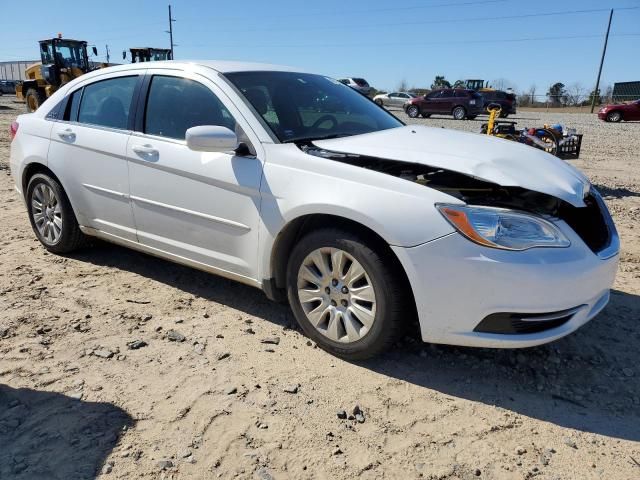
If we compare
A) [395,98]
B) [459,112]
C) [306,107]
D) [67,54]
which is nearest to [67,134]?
[306,107]

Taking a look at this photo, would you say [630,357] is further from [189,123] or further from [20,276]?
[20,276]

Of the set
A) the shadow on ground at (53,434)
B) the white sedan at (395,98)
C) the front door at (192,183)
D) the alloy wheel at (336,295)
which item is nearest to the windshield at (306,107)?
the front door at (192,183)

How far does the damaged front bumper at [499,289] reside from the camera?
101 inches

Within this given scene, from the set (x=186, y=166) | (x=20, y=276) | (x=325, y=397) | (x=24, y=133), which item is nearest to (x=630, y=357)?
(x=325, y=397)

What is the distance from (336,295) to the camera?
10.1ft

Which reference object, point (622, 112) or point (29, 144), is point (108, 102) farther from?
point (622, 112)

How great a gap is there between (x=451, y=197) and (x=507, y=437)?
1.19m

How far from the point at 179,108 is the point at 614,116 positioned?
91.4 ft

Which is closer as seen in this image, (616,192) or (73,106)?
(73,106)

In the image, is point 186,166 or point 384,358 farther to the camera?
point 186,166

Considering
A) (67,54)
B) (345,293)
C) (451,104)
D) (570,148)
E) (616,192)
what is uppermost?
(67,54)

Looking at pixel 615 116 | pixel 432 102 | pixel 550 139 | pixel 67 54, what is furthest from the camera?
pixel 432 102

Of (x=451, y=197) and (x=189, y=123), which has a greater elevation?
(x=189, y=123)

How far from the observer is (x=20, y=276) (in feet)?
14.5
